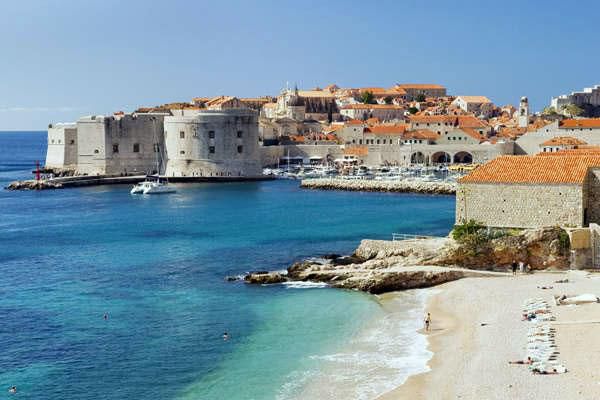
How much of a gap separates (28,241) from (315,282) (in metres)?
15.4

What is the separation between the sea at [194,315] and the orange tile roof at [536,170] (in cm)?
422

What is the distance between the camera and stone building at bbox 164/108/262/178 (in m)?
61.1

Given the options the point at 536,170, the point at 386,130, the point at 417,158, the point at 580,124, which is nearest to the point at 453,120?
the point at 386,130

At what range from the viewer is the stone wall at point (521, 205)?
2158 cm

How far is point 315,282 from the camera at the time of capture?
22969mm

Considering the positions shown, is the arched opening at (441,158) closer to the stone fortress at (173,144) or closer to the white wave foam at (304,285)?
the stone fortress at (173,144)

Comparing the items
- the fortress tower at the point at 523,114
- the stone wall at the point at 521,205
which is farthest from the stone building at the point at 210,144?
the stone wall at the point at 521,205

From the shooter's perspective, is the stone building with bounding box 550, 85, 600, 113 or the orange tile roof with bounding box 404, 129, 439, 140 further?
the stone building with bounding box 550, 85, 600, 113

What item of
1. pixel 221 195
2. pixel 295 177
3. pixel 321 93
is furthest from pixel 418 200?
pixel 321 93

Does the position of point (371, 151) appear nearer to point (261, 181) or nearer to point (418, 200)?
point (261, 181)

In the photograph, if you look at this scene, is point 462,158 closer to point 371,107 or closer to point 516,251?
point 371,107

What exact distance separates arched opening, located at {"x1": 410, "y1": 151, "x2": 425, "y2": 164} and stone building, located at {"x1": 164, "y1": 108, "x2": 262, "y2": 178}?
666 inches

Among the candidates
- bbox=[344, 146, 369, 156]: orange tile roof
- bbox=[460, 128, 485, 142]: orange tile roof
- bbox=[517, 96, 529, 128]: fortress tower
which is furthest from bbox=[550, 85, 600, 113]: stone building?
bbox=[344, 146, 369, 156]: orange tile roof

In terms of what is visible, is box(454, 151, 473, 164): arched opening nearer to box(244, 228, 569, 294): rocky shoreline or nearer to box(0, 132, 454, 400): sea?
box(0, 132, 454, 400): sea
